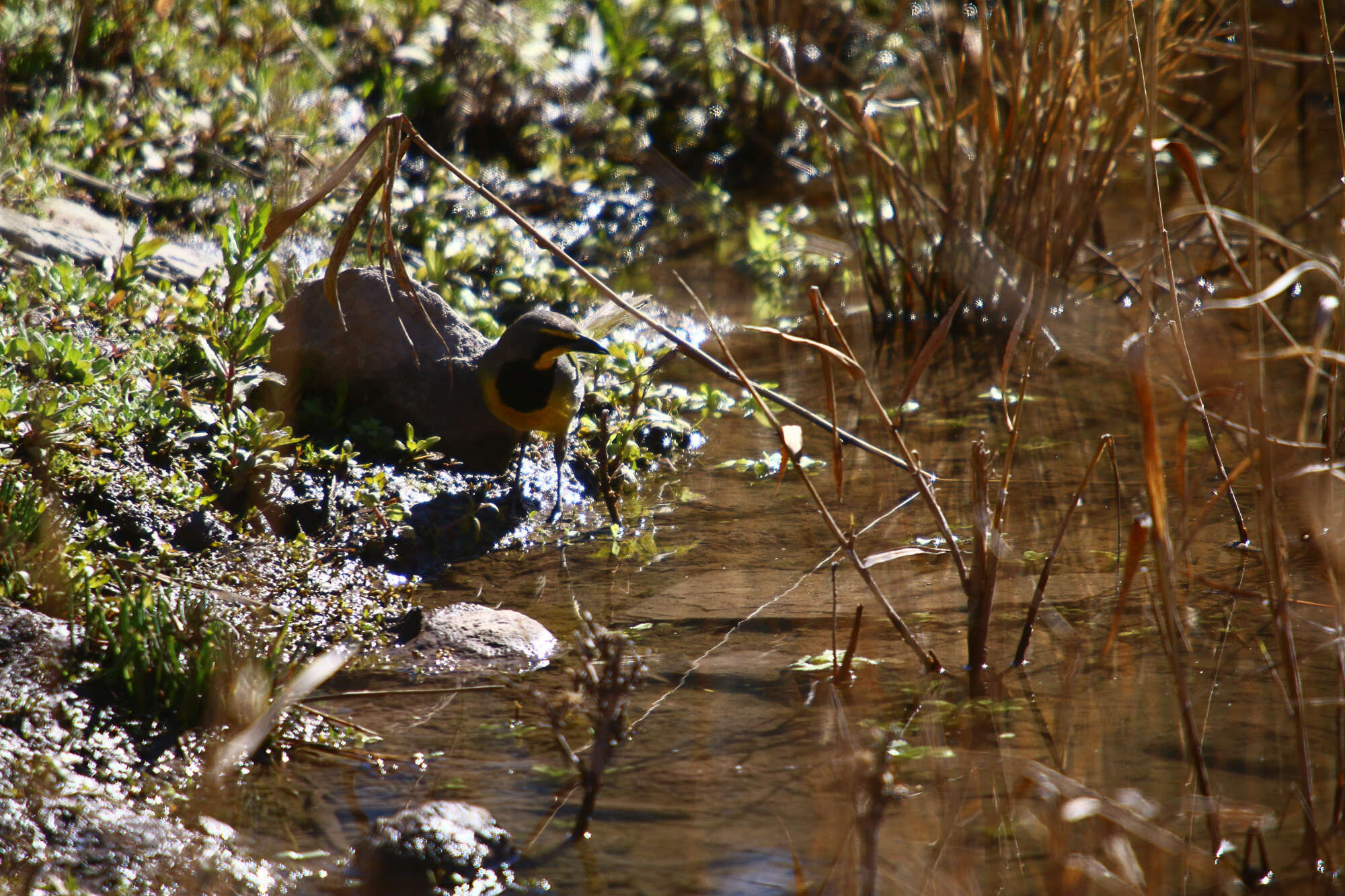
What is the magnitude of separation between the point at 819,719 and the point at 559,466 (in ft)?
6.64

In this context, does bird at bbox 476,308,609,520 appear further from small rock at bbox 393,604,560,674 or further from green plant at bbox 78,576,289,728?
green plant at bbox 78,576,289,728

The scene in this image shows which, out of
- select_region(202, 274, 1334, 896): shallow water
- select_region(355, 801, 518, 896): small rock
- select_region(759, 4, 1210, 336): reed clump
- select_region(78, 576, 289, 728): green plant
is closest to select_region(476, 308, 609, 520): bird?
select_region(202, 274, 1334, 896): shallow water

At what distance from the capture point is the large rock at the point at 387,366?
4715 mm

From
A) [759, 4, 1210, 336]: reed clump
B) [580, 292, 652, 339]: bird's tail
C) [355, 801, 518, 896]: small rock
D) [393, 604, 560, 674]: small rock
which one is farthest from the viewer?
[580, 292, 652, 339]: bird's tail

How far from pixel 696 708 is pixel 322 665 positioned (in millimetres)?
1045

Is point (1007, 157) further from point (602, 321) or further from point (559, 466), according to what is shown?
point (559, 466)

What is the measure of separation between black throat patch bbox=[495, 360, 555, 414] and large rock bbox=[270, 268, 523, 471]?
24cm

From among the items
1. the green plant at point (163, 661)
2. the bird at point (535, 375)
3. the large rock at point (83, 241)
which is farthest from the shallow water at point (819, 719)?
the large rock at point (83, 241)

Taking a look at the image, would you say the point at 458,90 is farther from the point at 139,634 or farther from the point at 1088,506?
the point at 139,634

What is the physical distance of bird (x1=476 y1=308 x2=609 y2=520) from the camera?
4.52 m

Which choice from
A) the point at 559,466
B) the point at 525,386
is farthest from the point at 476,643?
the point at 559,466

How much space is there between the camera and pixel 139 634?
2883 millimetres

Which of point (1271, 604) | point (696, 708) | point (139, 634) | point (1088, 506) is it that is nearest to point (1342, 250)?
point (1271, 604)

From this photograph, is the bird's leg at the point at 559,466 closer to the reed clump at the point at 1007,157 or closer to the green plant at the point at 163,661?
the reed clump at the point at 1007,157
